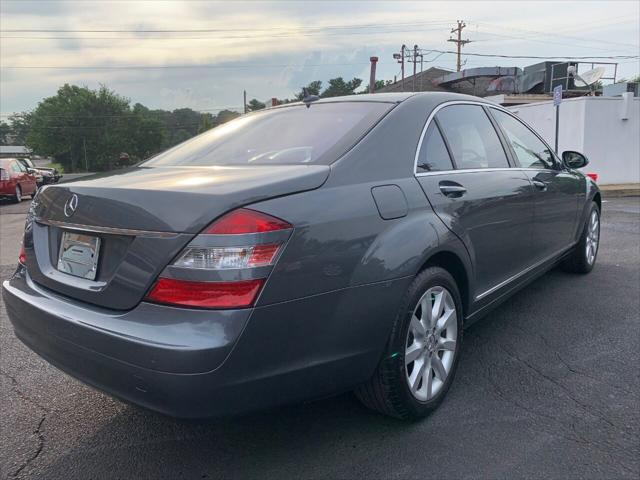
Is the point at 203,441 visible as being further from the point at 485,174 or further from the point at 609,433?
the point at 485,174

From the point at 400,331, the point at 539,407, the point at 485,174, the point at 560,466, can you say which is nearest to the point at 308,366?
the point at 400,331

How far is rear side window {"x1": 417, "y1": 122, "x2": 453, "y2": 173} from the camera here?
2799 mm

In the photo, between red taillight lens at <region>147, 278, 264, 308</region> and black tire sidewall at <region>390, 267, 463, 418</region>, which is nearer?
red taillight lens at <region>147, 278, 264, 308</region>

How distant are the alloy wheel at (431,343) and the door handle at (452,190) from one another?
0.51 metres

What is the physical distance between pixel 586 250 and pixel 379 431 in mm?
3639

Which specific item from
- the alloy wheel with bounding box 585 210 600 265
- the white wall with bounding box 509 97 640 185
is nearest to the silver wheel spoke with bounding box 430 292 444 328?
the alloy wheel with bounding box 585 210 600 265

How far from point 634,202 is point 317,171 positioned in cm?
1275

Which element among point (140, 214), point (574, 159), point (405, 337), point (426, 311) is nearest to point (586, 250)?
point (574, 159)

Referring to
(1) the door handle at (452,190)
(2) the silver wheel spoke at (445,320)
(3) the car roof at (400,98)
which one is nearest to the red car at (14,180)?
(3) the car roof at (400,98)

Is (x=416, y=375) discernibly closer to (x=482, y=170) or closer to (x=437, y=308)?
(x=437, y=308)

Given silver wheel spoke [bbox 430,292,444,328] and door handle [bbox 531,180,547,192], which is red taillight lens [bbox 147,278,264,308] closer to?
silver wheel spoke [bbox 430,292,444,328]

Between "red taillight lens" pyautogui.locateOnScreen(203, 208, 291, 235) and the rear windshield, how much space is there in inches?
20.7

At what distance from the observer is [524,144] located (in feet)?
13.4

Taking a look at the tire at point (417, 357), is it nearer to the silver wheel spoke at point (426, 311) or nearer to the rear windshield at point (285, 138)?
the silver wheel spoke at point (426, 311)
